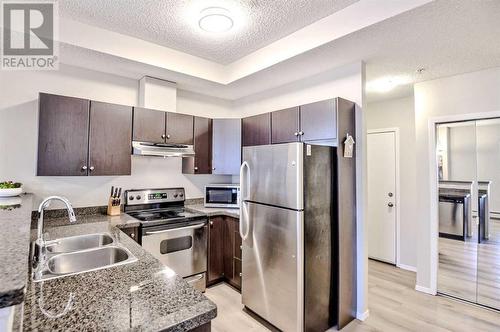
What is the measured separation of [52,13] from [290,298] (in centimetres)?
316

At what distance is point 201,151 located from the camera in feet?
11.5

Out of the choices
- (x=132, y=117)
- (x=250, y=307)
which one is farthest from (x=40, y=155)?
(x=250, y=307)

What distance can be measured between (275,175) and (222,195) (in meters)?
1.33

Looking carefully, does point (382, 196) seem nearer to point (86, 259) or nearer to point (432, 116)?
point (432, 116)

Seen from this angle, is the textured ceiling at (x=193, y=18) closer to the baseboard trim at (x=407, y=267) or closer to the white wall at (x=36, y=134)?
the white wall at (x=36, y=134)

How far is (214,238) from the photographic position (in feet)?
10.6

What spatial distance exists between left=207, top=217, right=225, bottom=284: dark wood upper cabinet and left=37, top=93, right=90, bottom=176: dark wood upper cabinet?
1513 millimetres

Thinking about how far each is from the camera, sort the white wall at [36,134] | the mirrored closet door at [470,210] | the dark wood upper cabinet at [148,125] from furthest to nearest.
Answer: the dark wood upper cabinet at [148,125] → the mirrored closet door at [470,210] → the white wall at [36,134]

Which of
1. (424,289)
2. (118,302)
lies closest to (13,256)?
(118,302)

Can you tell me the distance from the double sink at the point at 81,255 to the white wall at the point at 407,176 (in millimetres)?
3841

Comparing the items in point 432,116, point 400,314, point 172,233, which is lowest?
point 400,314

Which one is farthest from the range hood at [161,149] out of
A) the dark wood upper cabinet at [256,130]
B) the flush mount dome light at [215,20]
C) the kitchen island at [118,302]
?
the kitchen island at [118,302]

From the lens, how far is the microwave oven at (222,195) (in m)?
3.48

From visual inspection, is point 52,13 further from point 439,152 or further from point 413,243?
point 413,243
